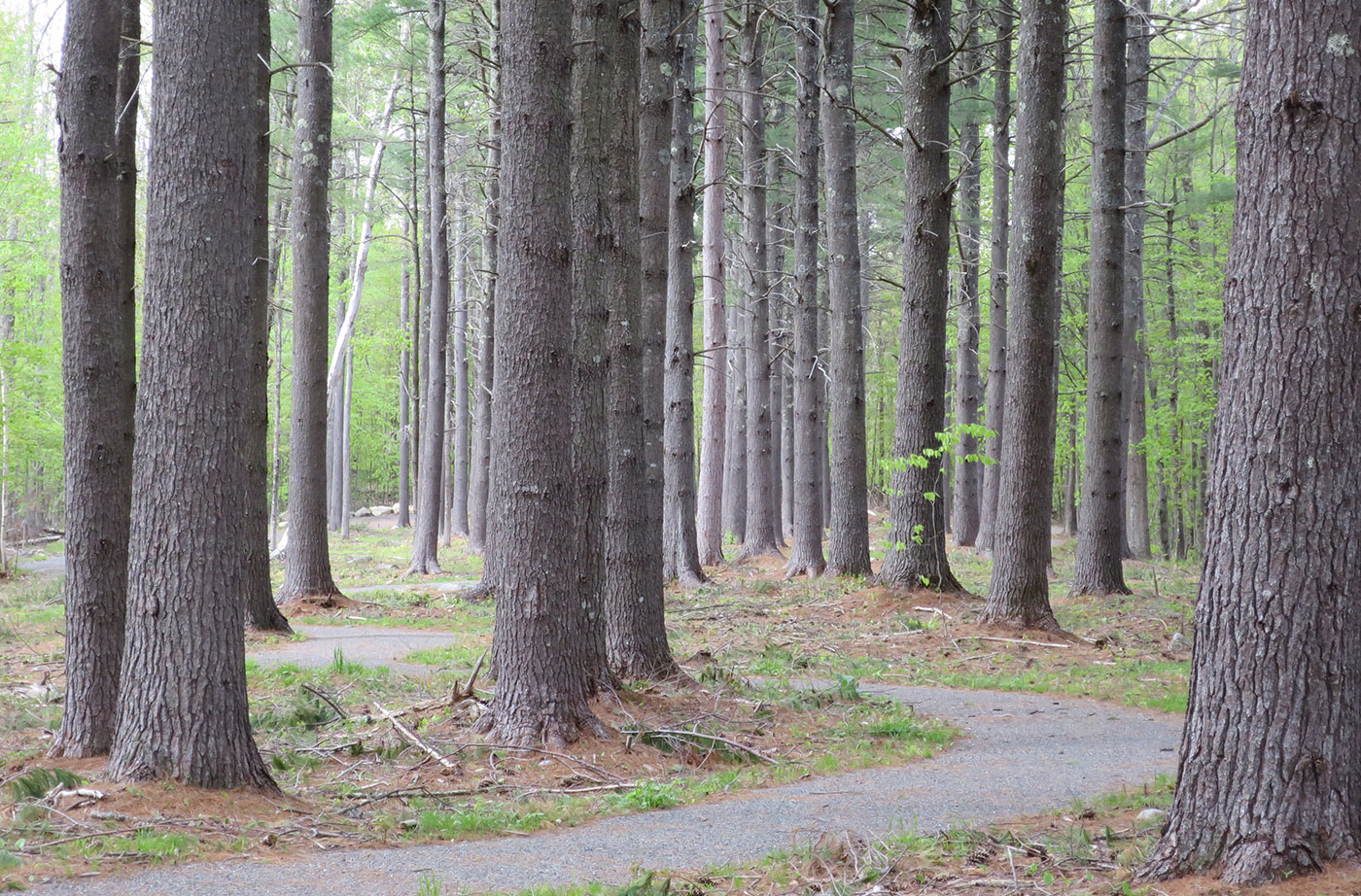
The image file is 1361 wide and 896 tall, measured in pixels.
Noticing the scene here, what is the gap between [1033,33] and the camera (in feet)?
37.2

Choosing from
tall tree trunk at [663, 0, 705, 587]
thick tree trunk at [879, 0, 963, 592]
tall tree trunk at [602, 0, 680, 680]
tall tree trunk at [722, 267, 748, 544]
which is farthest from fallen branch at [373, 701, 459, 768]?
tall tree trunk at [722, 267, 748, 544]

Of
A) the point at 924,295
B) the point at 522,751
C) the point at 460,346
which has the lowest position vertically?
the point at 522,751

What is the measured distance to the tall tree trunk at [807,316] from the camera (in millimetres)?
16125

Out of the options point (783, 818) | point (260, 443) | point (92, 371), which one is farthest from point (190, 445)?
point (260, 443)

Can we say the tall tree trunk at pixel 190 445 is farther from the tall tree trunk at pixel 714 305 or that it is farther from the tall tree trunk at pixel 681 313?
the tall tree trunk at pixel 714 305

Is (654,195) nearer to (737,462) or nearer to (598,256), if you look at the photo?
(598,256)

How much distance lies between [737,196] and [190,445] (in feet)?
61.1

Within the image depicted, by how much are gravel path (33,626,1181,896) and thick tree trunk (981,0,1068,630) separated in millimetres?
2938

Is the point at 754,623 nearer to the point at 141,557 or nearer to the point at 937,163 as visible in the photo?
the point at 937,163

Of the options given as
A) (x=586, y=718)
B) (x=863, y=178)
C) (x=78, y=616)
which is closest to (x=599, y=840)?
(x=586, y=718)

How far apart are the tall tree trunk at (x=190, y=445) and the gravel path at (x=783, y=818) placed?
110 cm

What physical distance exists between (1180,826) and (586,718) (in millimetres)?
4038

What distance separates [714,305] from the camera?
1792 centimetres

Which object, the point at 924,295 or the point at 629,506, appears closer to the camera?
the point at 629,506
